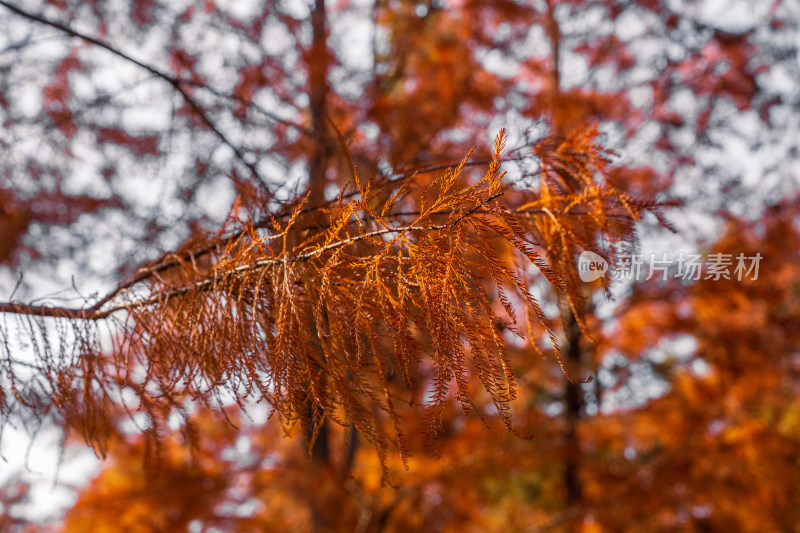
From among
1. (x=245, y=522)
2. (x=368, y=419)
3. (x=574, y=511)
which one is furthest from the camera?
(x=245, y=522)

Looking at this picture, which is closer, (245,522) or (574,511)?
(574,511)

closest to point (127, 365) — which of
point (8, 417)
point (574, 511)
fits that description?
point (8, 417)

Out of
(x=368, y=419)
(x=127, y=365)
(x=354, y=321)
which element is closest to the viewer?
(x=354, y=321)

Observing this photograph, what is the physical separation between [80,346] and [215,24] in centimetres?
335

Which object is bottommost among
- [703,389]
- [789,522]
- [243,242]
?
[789,522]

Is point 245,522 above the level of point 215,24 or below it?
below

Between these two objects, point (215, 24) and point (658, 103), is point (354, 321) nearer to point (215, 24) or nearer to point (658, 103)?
point (215, 24)

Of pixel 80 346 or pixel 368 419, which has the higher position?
pixel 80 346

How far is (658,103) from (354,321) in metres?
4.90

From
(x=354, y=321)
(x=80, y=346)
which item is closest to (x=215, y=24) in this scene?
(x=80, y=346)

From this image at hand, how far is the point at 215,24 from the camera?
4.14m

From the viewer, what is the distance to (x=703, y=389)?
17.6 feet

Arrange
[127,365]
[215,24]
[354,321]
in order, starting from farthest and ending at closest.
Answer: [215,24] → [127,365] → [354,321]

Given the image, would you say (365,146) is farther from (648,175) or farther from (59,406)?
(59,406)
